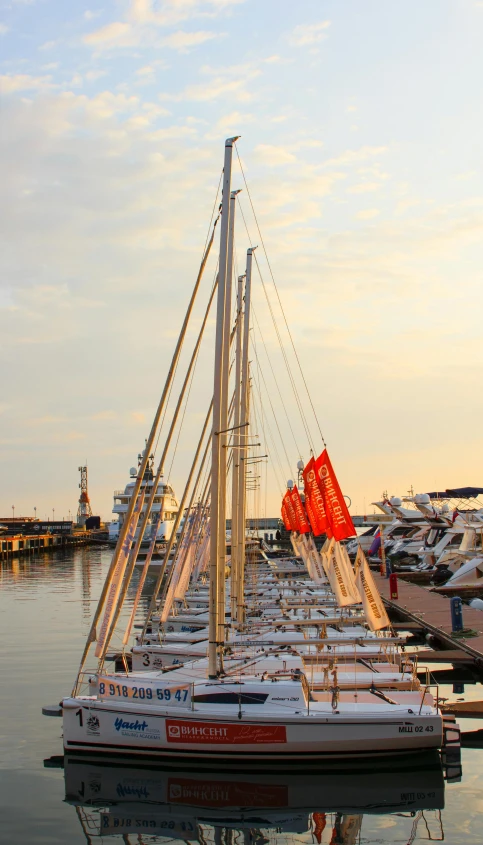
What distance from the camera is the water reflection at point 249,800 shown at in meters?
13.0

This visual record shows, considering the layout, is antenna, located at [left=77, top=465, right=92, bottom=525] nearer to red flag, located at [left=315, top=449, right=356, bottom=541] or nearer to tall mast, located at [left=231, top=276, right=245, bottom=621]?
tall mast, located at [left=231, top=276, right=245, bottom=621]

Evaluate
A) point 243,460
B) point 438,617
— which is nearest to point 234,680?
point 243,460

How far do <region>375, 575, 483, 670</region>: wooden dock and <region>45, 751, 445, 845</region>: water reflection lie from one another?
890 centimetres

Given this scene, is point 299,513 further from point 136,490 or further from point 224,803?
point 224,803

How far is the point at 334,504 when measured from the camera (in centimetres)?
2189

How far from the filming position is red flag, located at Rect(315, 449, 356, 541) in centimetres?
2166

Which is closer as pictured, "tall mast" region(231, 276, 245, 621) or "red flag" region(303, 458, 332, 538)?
"tall mast" region(231, 276, 245, 621)

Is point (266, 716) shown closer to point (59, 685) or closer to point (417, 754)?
point (417, 754)

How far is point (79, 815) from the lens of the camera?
13711mm

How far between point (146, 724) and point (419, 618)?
18.1 m

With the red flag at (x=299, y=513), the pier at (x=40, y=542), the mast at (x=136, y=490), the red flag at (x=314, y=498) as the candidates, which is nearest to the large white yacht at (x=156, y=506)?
the pier at (x=40, y=542)

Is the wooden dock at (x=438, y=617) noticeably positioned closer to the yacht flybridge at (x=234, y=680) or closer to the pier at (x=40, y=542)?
the yacht flybridge at (x=234, y=680)

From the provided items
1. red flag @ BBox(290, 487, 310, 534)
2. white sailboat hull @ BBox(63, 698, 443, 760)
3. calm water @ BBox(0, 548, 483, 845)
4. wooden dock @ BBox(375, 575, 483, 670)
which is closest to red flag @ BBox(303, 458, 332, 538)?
wooden dock @ BBox(375, 575, 483, 670)

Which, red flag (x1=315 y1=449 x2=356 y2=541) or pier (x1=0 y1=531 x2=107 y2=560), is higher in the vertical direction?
red flag (x1=315 y1=449 x2=356 y2=541)
